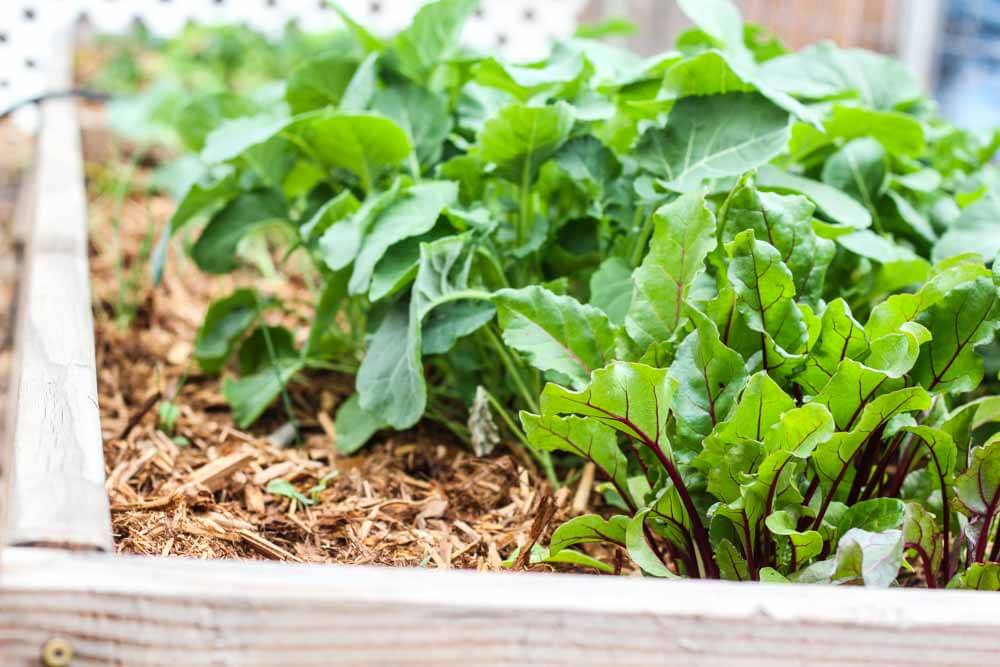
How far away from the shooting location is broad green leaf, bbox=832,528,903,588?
738mm

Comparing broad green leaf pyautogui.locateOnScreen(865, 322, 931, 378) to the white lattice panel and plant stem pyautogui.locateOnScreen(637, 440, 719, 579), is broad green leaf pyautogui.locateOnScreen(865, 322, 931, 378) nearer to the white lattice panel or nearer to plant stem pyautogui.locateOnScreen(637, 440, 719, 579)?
plant stem pyautogui.locateOnScreen(637, 440, 719, 579)

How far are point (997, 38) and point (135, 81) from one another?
3355 millimetres

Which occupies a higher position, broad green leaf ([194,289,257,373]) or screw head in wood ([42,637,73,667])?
screw head in wood ([42,637,73,667])

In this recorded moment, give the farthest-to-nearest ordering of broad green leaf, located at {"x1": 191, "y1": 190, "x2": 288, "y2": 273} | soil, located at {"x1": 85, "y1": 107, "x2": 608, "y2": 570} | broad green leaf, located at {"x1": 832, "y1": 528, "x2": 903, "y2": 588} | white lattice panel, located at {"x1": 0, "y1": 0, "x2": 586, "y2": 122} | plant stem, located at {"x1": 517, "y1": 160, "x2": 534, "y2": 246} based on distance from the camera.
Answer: white lattice panel, located at {"x1": 0, "y1": 0, "x2": 586, "y2": 122}, broad green leaf, located at {"x1": 191, "y1": 190, "x2": 288, "y2": 273}, plant stem, located at {"x1": 517, "y1": 160, "x2": 534, "y2": 246}, soil, located at {"x1": 85, "y1": 107, "x2": 608, "y2": 570}, broad green leaf, located at {"x1": 832, "y1": 528, "x2": 903, "y2": 588}

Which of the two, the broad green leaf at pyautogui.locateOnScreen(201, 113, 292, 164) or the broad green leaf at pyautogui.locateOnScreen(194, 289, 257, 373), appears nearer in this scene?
the broad green leaf at pyautogui.locateOnScreen(201, 113, 292, 164)

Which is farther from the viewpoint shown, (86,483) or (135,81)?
(135,81)

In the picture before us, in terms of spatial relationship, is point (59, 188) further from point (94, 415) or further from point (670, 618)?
point (670, 618)

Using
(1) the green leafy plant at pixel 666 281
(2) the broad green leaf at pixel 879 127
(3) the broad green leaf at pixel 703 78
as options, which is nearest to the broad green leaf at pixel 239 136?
(1) the green leafy plant at pixel 666 281

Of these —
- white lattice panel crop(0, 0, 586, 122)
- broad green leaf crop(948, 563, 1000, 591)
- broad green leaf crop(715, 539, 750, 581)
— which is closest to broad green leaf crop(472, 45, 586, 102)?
broad green leaf crop(715, 539, 750, 581)

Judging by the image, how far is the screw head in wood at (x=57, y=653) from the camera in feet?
1.90

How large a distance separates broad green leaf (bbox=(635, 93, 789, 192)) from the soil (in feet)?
1.13

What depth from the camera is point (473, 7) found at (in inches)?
49.1

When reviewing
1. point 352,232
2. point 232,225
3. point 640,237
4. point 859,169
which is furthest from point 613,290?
point 232,225

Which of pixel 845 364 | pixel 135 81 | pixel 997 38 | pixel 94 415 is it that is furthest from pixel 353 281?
pixel 997 38
